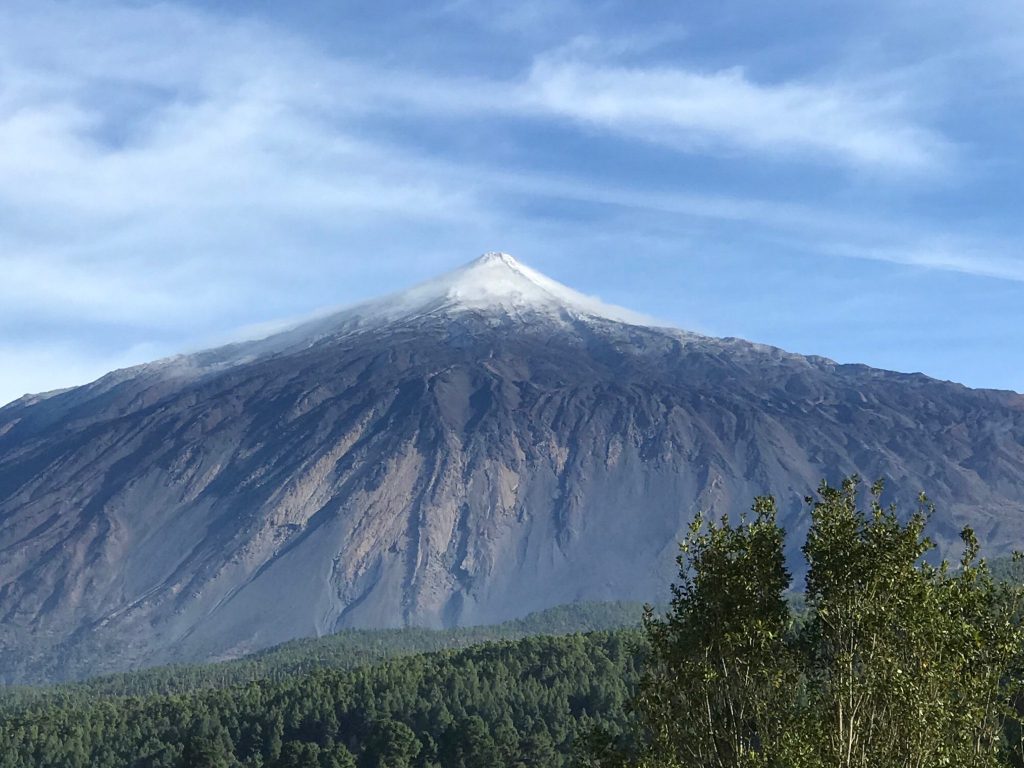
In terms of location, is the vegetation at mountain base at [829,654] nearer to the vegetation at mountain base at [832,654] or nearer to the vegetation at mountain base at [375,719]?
the vegetation at mountain base at [832,654]

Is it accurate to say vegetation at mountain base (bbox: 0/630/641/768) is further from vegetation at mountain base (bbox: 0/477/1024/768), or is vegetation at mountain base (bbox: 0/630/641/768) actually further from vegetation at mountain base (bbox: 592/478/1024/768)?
vegetation at mountain base (bbox: 592/478/1024/768)

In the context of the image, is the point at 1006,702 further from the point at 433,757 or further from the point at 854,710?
the point at 433,757

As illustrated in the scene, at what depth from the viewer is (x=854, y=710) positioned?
1126 inches

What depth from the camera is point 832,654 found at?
97.2ft

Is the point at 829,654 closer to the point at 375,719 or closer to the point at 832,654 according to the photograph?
the point at 832,654

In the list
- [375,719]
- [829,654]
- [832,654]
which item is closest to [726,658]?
[829,654]

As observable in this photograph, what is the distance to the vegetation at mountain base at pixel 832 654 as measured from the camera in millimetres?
28797

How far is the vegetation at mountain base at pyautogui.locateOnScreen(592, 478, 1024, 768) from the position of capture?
28.8 m

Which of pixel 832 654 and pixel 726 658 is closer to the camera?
pixel 832 654

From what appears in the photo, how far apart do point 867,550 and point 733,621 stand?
11.7ft

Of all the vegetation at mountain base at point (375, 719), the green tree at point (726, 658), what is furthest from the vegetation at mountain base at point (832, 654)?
the vegetation at mountain base at point (375, 719)

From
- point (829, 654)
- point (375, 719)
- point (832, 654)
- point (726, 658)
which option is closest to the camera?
point (832, 654)

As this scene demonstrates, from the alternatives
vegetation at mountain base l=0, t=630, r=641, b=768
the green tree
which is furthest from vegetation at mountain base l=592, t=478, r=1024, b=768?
vegetation at mountain base l=0, t=630, r=641, b=768

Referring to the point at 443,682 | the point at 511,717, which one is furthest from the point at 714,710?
the point at 443,682
